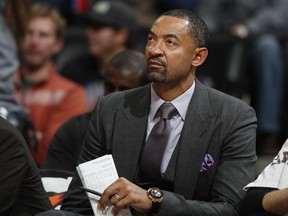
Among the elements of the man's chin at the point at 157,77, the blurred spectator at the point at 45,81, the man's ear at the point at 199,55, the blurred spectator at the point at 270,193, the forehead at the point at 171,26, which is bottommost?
the blurred spectator at the point at 45,81

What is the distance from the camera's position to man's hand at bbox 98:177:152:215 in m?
4.46

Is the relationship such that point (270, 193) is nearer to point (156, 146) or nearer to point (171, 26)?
point (156, 146)

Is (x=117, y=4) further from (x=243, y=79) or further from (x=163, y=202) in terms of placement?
(x=163, y=202)

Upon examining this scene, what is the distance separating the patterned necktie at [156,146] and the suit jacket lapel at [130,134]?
0.14 ft

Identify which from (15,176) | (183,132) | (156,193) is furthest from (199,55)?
(15,176)

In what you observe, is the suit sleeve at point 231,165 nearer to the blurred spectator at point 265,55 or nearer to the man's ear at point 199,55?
the man's ear at point 199,55

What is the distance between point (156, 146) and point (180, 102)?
0.89 feet

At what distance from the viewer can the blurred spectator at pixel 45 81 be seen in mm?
7746

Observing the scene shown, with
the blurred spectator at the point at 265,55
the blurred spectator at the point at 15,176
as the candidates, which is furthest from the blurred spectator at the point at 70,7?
the blurred spectator at the point at 15,176

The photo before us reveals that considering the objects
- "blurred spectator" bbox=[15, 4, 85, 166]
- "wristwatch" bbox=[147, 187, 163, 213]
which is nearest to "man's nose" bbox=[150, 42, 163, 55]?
"wristwatch" bbox=[147, 187, 163, 213]

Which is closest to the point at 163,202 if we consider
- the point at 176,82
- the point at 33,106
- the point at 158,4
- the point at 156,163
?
the point at 156,163

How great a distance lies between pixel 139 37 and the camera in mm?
8438

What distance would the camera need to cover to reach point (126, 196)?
4.46 metres

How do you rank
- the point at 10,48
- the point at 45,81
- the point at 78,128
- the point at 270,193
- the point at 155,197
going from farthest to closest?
the point at 45,81
the point at 10,48
the point at 78,128
the point at 155,197
the point at 270,193
